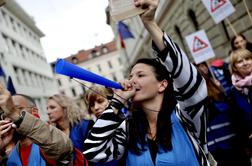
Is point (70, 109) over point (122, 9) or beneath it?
beneath

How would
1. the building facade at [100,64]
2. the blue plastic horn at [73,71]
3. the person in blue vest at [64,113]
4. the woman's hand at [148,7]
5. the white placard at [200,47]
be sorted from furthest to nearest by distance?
the building facade at [100,64], the white placard at [200,47], the person in blue vest at [64,113], the blue plastic horn at [73,71], the woman's hand at [148,7]

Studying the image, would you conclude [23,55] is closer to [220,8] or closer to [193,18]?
[193,18]

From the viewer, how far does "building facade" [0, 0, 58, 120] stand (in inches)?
1081

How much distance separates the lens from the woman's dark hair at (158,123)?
1854 mm

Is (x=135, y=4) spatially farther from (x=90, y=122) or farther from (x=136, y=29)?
(x=136, y=29)

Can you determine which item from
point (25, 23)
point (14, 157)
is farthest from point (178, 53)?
point (25, 23)

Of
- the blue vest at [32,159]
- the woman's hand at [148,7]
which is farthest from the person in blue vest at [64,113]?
the woman's hand at [148,7]

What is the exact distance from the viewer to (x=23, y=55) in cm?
3322

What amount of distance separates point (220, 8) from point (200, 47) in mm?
1005

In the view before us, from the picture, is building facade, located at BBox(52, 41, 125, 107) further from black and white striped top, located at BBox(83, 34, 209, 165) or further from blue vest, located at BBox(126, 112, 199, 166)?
blue vest, located at BBox(126, 112, 199, 166)

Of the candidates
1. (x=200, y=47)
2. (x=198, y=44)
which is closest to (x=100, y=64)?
(x=198, y=44)

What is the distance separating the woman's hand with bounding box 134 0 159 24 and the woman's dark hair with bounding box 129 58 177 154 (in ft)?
1.23

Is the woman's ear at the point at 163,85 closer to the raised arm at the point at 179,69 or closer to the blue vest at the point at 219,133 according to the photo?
the raised arm at the point at 179,69

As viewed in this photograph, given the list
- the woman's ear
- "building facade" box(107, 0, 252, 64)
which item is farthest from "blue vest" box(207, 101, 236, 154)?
"building facade" box(107, 0, 252, 64)
